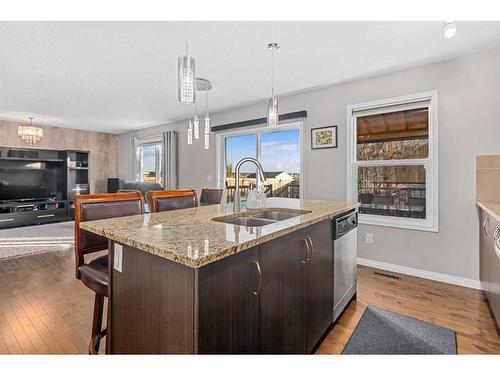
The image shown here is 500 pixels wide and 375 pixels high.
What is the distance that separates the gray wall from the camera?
8.57 feet

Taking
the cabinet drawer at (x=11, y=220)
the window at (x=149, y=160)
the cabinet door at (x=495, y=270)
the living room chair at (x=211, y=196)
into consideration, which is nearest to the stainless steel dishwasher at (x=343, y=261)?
the cabinet door at (x=495, y=270)

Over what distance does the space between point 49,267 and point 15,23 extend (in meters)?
2.54

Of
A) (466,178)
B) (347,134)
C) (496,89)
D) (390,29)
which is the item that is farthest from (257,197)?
(496,89)

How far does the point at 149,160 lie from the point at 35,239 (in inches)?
112

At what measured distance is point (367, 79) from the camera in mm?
3285

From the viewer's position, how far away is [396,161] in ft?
10.5

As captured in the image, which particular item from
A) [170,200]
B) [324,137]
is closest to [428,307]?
[324,137]

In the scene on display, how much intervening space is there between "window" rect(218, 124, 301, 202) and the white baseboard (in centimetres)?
133

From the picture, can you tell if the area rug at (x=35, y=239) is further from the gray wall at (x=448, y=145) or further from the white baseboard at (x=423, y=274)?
the white baseboard at (x=423, y=274)

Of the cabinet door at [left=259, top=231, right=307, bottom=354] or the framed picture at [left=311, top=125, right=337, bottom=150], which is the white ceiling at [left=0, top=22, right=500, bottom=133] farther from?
the cabinet door at [left=259, top=231, right=307, bottom=354]

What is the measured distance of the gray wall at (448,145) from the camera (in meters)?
2.61

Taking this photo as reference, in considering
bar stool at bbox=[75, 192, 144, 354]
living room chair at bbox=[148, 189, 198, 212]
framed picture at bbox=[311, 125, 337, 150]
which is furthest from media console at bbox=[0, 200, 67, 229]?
framed picture at bbox=[311, 125, 337, 150]

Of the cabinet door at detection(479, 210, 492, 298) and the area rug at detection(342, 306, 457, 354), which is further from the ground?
the cabinet door at detection(479, 210, 492, 298)
